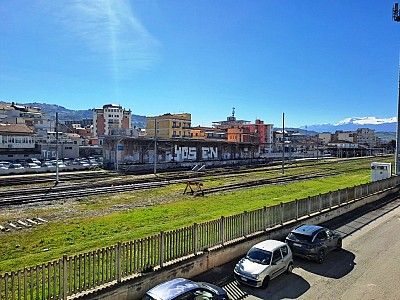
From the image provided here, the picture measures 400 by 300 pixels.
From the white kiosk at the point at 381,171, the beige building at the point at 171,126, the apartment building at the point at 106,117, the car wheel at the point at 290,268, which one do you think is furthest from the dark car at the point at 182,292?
the apartment building at the point at 106,117

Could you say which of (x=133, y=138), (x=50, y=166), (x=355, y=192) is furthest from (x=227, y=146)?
(x=355, y=192)

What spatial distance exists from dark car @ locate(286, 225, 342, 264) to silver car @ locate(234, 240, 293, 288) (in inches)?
57.1

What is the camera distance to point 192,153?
73.6 m

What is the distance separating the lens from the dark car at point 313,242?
13.8m

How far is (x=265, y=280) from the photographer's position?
37.3 feet

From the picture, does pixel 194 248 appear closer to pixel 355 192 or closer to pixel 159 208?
pixel 159 208

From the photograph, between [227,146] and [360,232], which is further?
[227,146]

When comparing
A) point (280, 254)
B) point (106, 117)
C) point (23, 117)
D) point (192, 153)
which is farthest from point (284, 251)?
point (106, 117)

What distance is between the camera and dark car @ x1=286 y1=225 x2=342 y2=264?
1382cm

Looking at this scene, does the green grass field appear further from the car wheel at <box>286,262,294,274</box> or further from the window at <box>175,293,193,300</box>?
the window at <box>175,293,193,300</box>

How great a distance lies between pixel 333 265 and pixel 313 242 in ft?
4.05

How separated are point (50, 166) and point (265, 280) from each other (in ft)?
164

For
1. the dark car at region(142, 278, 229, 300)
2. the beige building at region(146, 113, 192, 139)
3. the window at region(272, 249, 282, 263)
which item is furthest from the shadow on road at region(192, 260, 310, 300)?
the beige building at region(146, 113, 192, 139)

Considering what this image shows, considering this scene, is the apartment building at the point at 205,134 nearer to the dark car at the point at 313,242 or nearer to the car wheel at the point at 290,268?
the dark car at the point at 313,242
